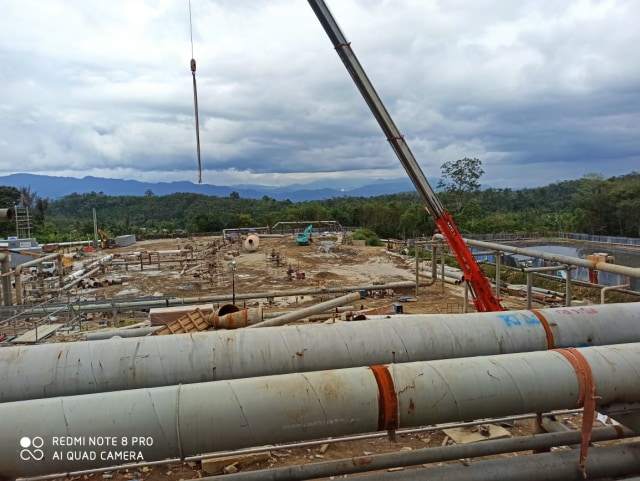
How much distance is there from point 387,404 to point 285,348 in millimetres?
1169

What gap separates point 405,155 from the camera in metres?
11.7

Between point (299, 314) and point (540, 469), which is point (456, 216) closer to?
point (299, 314)

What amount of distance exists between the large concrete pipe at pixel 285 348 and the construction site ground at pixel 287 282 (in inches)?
95.4

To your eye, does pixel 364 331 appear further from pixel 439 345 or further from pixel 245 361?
pixel 245 361

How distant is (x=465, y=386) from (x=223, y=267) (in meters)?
27.6

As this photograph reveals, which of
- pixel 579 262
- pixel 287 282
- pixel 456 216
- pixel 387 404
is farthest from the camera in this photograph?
pixel 456 216

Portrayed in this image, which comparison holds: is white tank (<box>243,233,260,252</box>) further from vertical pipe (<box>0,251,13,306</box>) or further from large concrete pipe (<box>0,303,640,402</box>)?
large concrete pipe (<box>0,303,640,402</box>)

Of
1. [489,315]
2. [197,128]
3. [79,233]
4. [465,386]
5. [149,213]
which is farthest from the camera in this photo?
[149,213]

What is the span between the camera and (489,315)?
4.65 meters

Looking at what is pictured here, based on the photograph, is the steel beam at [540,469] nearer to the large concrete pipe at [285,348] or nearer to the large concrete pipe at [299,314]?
the large concrete pipe at [285,348]

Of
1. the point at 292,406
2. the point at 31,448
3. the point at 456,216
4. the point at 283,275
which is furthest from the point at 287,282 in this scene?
the point at 456,216

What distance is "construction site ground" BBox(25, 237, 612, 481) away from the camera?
19.9ft

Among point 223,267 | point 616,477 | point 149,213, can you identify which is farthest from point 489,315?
point 149,213

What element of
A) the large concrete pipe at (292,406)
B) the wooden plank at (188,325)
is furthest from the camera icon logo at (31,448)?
the wooden plank at (188,325)
